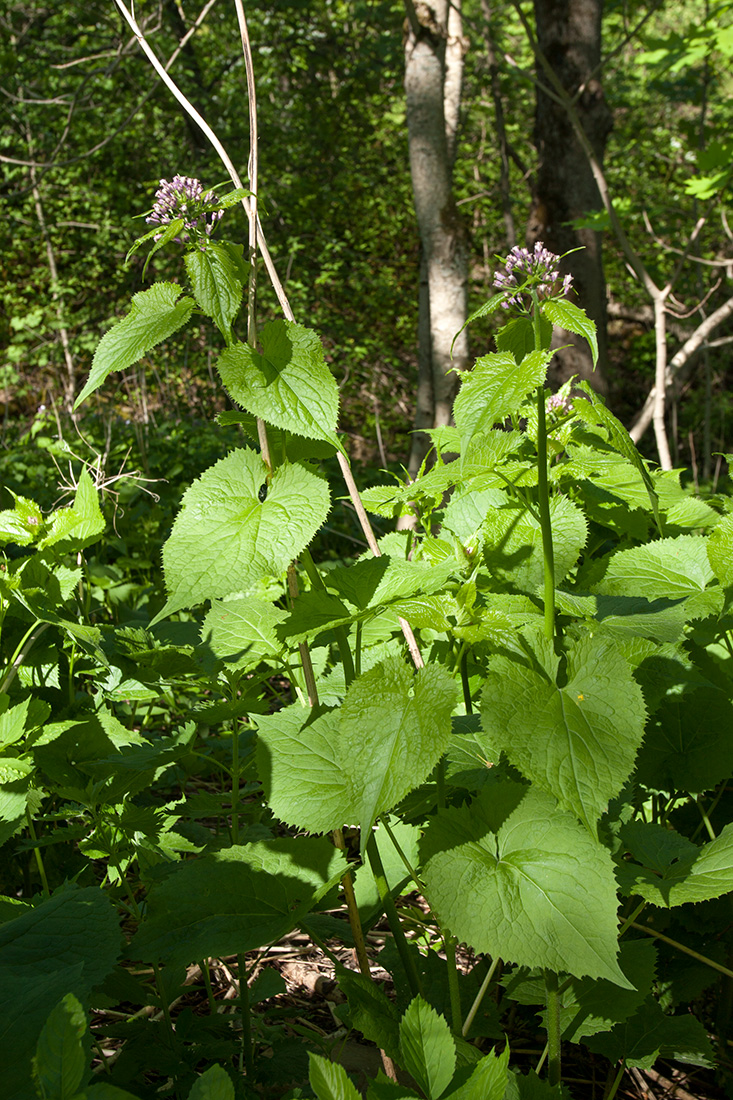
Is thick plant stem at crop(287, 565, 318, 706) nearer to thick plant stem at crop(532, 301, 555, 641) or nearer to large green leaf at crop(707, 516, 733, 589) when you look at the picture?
thick plant stem at crop(532, 301, 555, 641)

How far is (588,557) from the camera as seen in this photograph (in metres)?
A: 1.77

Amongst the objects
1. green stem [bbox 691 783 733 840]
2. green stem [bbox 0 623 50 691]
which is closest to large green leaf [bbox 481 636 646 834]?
green stem [bbox 691 783 733 840]

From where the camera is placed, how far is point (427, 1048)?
786 mm

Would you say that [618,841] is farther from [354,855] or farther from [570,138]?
[570,138]

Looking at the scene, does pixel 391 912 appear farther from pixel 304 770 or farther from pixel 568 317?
pixel 568 317

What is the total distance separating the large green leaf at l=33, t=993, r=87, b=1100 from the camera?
2.13ft

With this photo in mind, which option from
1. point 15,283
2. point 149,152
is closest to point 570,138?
point 149,152

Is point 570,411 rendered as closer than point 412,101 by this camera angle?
Yes

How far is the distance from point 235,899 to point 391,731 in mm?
367

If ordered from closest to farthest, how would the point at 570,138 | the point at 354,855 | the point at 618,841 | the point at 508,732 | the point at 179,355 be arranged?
1. the point at 508,732
2. the point at 618,841
3. the point at 354,855
4. the point at 570,138
5. the point at 179,355

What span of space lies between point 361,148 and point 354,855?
10.2 metres

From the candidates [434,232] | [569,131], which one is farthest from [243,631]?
[569,131]

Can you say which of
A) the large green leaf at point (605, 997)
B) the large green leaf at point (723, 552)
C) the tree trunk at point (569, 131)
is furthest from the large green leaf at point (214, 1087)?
the tree trunk at point (569, 131)

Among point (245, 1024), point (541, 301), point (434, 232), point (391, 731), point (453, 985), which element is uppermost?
point (434, 232)
